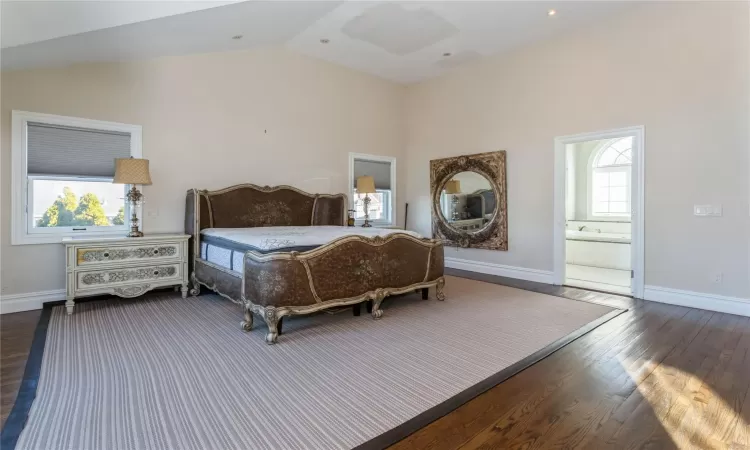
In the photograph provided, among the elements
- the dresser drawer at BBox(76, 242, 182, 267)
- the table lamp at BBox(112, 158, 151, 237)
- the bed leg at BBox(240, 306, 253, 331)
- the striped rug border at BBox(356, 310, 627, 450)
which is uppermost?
the table lamp at BBox(112, 158, 151, 237)

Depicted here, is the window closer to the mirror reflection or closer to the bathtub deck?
the mirror reflection

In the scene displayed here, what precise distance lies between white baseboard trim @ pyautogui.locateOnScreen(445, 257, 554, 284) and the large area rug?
54.9 inches

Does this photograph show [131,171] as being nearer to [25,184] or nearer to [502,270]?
[25,184]

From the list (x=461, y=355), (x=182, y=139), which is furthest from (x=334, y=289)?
(x=182, y=139)

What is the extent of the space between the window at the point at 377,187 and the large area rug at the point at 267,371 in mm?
3042

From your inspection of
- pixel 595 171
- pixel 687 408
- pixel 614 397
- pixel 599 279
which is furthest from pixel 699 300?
pixel 595 171

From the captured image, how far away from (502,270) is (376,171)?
9.47 feet

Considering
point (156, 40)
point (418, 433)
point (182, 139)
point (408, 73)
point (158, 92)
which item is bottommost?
point (418, 433)

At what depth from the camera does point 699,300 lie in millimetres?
3955

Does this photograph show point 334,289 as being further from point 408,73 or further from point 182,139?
point 408,73

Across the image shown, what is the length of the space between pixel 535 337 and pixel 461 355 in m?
0.80

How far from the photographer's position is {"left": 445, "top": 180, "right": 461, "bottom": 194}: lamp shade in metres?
6.39

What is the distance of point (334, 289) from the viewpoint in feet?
10.6

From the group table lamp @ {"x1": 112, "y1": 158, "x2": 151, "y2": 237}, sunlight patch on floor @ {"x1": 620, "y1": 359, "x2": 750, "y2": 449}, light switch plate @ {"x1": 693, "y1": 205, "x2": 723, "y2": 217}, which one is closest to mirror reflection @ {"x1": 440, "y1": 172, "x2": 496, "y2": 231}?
light switch plate @ {"x1": 693, "y1": 205, "x2": 723, "y2": 217}
